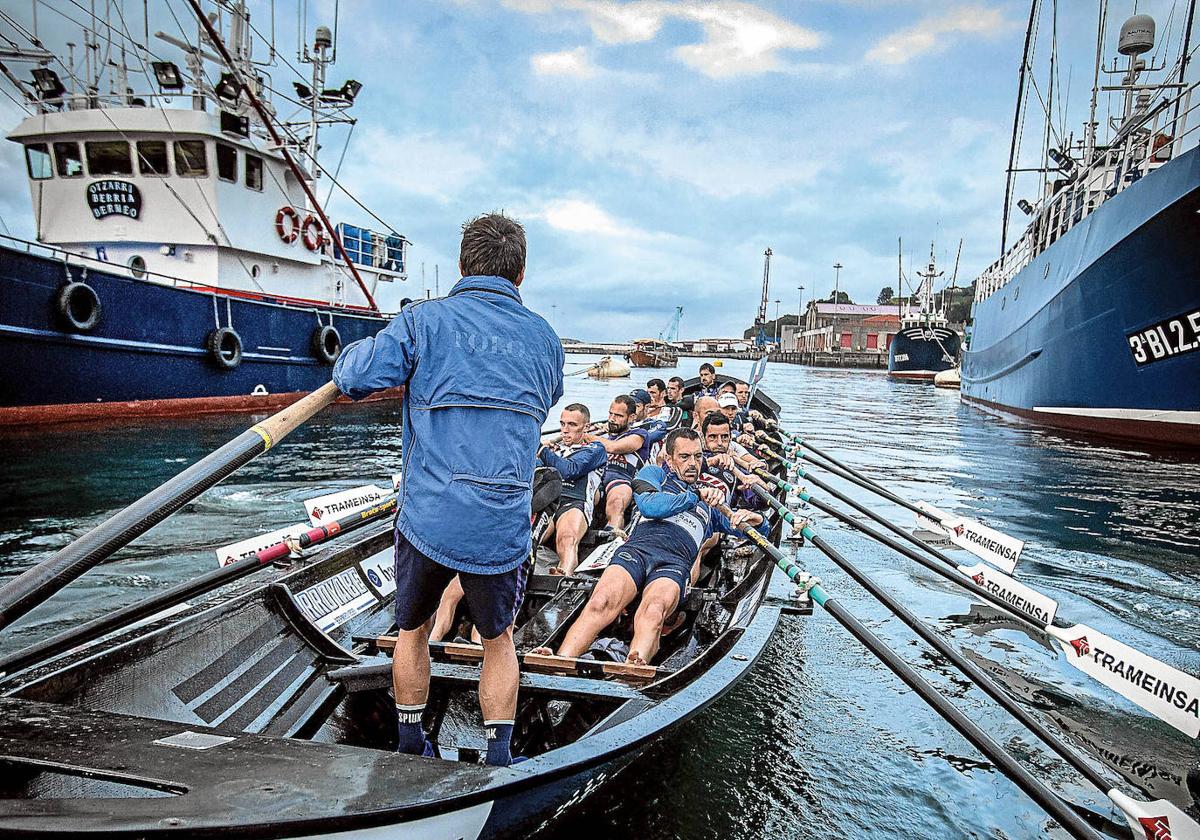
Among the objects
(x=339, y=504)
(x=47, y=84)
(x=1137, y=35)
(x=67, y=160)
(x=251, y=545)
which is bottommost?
(x=251, y=545)

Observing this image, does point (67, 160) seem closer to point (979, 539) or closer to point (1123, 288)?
point (979, 539)

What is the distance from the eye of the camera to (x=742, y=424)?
35.7 feet

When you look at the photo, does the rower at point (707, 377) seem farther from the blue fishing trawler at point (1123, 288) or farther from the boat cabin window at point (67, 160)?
the boat cabin window at point (67, 160)

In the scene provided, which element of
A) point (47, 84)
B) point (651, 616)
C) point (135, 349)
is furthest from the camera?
point (47, 84)

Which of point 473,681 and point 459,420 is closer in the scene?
point 459,420

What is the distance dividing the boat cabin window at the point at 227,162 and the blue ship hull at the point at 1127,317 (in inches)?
816

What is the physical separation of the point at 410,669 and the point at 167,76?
20.3 meters

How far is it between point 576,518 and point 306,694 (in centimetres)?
299

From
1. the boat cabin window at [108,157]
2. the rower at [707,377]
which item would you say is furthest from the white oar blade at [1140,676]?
the boat cabin window at [108,157]

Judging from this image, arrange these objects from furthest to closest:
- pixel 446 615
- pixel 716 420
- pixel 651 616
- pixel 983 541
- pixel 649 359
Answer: pixel 649 359
pixel 983 541
pixel 716 420
pixel 446 615
pixel 651 616

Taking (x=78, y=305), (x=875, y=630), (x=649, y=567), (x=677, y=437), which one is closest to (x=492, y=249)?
(x=649, y=567)

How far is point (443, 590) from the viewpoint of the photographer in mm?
2635

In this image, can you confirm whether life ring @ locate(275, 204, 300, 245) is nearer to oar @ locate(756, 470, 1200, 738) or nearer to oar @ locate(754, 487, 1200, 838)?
oar @ locate(754, 487, 1200, 838)

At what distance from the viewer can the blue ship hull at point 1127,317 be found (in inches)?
516
